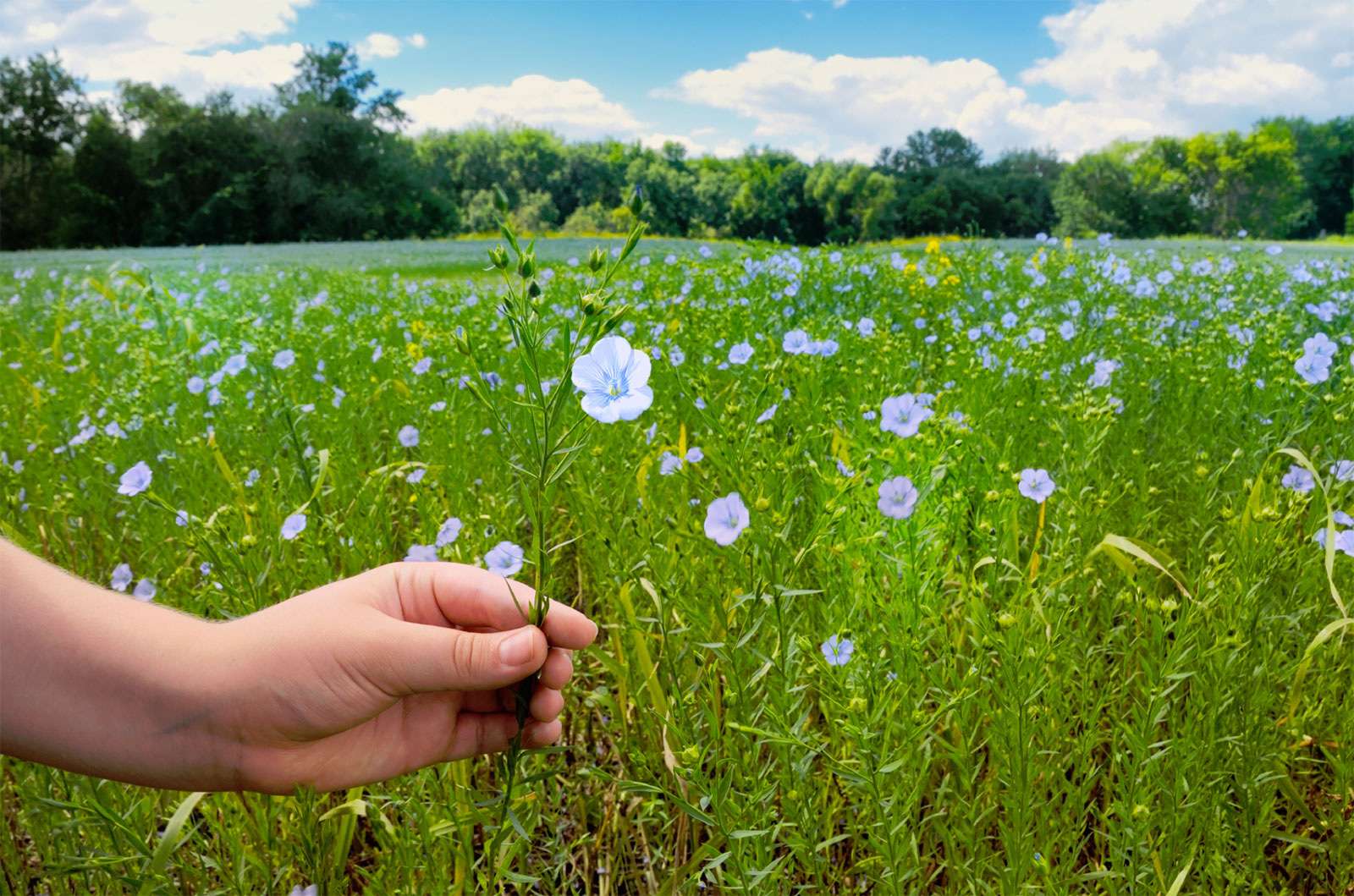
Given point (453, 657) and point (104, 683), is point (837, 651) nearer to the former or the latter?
point (453, 657)

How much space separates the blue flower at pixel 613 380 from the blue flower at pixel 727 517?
0.48 metres

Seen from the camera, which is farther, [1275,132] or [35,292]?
[1275,132]

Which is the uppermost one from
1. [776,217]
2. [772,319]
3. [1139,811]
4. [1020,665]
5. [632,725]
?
[776,217]

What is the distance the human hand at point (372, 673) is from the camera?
1.03m

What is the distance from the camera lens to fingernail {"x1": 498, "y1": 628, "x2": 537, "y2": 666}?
0.92m

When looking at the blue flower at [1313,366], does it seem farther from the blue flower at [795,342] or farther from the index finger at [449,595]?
the index finger at [449,595]

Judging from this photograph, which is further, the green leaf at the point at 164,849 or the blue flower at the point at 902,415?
the blue flower at the point at 902,415

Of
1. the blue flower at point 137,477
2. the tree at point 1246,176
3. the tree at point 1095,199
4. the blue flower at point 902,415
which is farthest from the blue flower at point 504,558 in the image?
the tree at point 1246,176

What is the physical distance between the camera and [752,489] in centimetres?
148

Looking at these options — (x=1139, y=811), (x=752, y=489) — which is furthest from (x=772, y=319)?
(x=1139, y=811)

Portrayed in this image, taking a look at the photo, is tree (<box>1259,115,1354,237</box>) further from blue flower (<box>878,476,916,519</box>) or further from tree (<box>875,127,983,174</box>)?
blue flower (<box>878,476,916,519</box>)

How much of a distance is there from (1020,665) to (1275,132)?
161 ft

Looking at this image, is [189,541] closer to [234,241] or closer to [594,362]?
[594,362]

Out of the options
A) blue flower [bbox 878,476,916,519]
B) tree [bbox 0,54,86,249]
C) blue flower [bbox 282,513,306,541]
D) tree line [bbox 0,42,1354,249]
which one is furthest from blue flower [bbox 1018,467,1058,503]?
tree [bbox 0,54,86,249]
